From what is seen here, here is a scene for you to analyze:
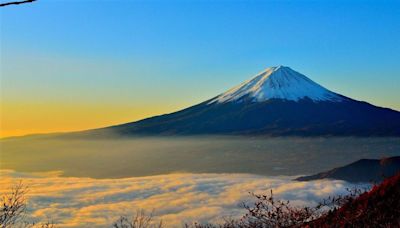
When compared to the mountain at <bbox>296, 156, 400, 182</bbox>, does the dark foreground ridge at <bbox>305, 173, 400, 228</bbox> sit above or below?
above

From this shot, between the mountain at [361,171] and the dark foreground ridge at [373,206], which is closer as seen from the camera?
the dark foreground ridge at [373,206]

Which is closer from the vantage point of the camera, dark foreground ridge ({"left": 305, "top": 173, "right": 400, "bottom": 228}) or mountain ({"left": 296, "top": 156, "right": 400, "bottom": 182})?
dark foreground ridge ({"left": 305, "top": 173, "right": 400, "bottom": 228})

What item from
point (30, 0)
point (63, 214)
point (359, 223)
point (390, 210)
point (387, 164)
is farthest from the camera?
point (63, 214)

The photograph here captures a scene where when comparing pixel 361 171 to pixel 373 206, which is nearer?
pixel 373 206

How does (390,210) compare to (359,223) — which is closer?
(359,223)

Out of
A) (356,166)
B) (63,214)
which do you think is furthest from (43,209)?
(356,166)

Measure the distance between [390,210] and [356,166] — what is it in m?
168

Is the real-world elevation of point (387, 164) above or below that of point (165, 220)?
above

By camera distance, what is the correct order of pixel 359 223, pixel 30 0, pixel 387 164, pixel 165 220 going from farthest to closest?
pixel 165 220 → pixel 387 164 → pixel 359 223 → pixel 30 0

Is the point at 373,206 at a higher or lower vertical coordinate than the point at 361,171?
higher

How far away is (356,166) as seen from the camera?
184500 mm

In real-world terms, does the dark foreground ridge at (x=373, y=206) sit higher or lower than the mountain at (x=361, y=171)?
higher

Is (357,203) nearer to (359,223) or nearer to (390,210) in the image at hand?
(390,210)

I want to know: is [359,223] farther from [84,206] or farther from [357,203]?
[84,206]
